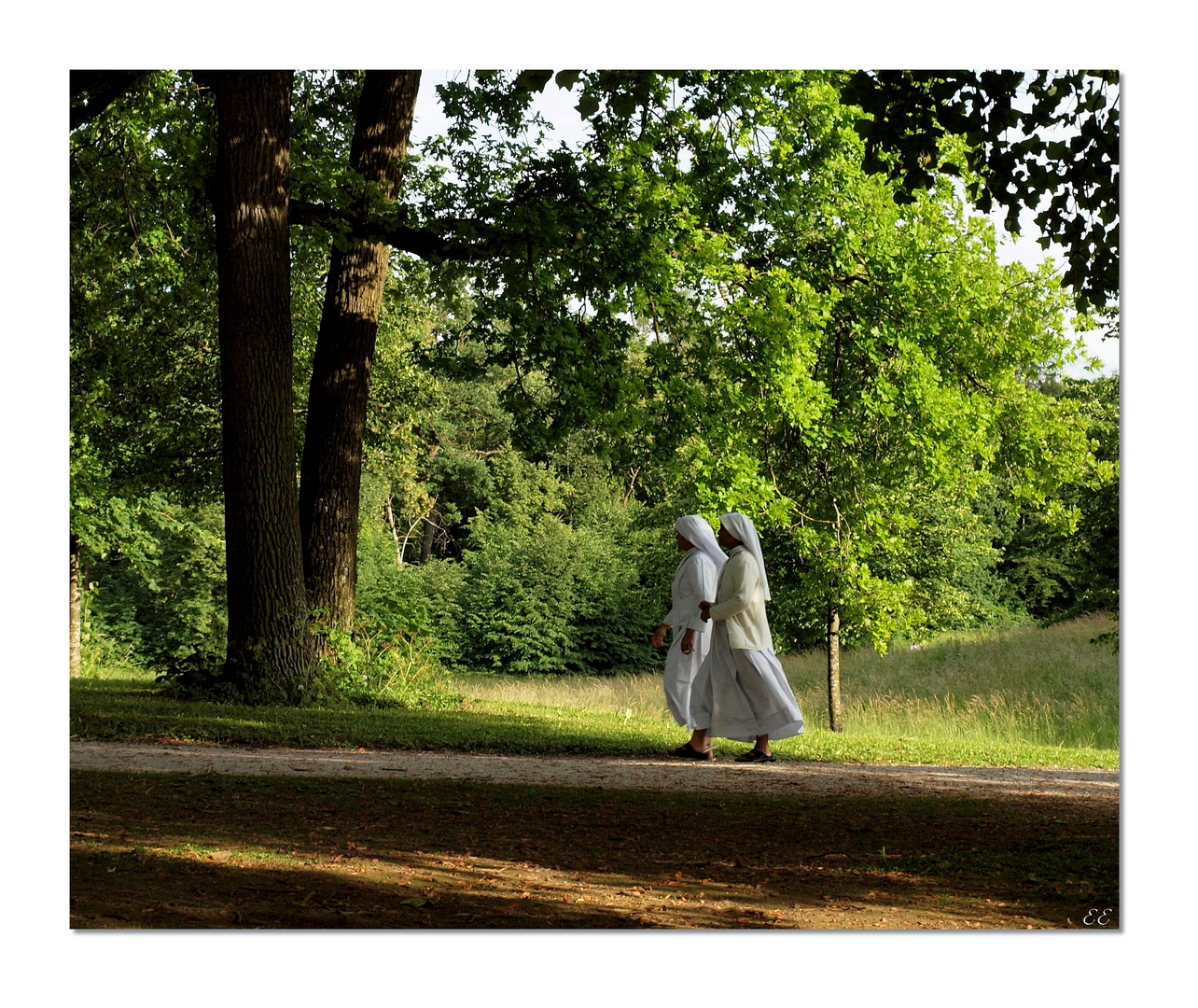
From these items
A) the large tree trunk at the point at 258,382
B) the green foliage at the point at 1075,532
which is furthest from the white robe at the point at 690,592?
the green foliage at the point at 1075,532

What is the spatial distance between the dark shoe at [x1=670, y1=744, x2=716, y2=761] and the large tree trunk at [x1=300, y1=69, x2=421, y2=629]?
4.57 metres

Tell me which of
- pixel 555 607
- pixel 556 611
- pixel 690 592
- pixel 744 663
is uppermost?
pixel 690 592

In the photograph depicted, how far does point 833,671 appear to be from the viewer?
15984mm

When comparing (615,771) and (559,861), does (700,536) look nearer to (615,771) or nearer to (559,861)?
(615,771)

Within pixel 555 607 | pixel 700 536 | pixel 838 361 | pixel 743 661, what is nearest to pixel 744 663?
pixel 743 661

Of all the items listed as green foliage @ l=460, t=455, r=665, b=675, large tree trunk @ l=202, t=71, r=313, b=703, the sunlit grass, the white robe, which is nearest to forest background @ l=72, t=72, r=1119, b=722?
large tree trunk @ l=202, t=71, r=313, b=703

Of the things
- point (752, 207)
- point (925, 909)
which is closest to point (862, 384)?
point (752, 207)

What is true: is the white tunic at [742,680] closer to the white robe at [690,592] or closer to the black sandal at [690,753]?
the black sandal at [690,753]

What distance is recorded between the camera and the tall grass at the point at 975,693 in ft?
40.9

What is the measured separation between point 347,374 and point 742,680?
6.22 meters

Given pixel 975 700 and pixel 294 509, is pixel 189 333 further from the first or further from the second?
pixel 975 700

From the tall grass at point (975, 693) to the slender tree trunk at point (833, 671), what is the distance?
0.20 metres

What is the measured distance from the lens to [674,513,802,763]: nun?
8.30 metres

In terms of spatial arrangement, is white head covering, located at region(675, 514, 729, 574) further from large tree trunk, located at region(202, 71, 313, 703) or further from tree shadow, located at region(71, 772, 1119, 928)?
large tree trunk, located at region(202, 71, 313, 703)
